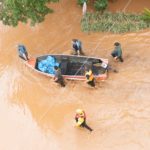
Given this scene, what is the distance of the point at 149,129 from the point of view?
15203 millimetres

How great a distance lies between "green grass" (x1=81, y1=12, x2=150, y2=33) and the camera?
19.0 m

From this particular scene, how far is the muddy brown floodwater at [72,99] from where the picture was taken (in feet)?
50.5

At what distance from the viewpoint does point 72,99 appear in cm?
1675

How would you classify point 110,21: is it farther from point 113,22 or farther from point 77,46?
point 77,46

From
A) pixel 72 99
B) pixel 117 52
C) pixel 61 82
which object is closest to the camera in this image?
pixel 72 99

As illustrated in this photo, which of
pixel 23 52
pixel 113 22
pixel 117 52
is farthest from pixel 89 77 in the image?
pixel 113 22

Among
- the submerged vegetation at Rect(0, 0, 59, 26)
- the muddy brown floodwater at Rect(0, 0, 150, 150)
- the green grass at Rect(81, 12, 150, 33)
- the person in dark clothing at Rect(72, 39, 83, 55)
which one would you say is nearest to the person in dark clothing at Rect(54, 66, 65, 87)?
the muddy brown floodwater at Rect(0, 0, 150, 150)

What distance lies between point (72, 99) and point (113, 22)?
457 cm

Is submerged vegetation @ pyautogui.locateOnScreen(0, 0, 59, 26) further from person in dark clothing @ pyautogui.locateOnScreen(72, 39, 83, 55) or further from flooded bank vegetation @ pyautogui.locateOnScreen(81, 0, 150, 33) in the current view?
flooded bank vegetation @ pyautogui.locateOnScreen(81, 0, 150, 33)

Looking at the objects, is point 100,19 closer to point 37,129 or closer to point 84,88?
point 84,88

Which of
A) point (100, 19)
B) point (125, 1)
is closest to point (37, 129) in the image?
point (100, 19)

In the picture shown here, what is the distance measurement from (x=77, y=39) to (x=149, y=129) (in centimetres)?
596

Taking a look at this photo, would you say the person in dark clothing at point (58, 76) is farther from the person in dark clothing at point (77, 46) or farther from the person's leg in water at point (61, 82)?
the person in dark clothing at point (77, 46)

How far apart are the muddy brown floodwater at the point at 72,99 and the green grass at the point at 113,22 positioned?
279 mm
